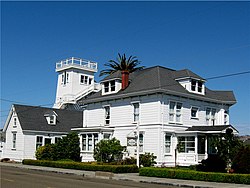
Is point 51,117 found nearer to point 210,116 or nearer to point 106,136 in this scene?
point 106,136

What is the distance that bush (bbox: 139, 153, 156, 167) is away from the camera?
33812mm

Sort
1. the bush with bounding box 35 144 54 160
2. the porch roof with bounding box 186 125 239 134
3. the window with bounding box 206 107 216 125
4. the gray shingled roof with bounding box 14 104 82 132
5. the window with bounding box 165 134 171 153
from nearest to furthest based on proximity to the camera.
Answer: the porch roof with bounding box 186 125 239 134 → the window with bounding box 165 134 171 153 → the window with bounding box 206 107 216 125 → the bush with bounding box 35 144 54 160 → the gray shingled roof with bounding box 14 104 82 132

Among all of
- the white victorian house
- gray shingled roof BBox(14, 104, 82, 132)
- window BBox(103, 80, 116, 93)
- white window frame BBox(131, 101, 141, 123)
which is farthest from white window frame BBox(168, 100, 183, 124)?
gray shingled roof BBox(14, 104, 82, 132)

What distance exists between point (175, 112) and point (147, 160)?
5.64 meters

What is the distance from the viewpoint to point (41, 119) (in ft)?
166

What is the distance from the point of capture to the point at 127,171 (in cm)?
3055

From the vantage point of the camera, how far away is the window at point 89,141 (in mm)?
40281

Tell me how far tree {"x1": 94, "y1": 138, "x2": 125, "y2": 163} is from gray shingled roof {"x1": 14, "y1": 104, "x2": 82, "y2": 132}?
574 inches

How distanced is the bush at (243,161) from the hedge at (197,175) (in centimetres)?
144

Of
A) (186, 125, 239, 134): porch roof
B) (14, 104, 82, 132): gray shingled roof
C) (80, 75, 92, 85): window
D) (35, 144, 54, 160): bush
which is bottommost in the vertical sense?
(35, 144, 54, 160): bush

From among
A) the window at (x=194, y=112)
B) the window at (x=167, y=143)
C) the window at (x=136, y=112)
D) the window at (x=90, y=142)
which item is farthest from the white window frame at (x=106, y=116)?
the window at (x=194, y=112)

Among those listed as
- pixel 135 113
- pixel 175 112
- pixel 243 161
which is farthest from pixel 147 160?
pixel 243 161

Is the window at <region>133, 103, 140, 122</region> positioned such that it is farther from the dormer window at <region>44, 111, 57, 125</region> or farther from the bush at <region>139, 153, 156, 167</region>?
the dormer window at <region>44, 111, 57, 125</region>

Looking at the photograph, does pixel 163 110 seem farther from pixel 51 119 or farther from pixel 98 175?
pixel 51 119
